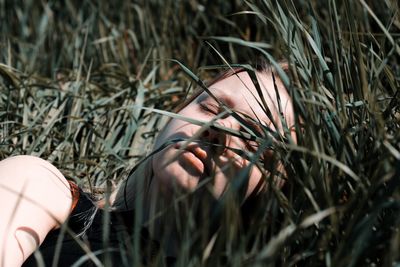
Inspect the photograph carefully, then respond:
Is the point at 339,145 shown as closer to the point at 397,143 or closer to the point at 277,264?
the point at 397,143

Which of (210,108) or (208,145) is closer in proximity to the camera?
(208,145)

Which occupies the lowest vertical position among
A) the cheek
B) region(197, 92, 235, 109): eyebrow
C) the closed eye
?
the cheek

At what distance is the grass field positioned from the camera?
986 mm

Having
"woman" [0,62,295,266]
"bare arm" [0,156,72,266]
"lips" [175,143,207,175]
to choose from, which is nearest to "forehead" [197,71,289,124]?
"woman" [0,62,295,266]

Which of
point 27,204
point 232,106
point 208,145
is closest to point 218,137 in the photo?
point 208,145

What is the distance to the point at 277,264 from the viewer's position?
113cm

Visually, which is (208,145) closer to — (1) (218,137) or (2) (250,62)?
(1) (218,137)

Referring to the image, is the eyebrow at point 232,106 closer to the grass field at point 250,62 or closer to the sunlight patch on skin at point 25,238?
the grass field at point 250,62

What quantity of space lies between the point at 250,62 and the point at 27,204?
0.74 metres

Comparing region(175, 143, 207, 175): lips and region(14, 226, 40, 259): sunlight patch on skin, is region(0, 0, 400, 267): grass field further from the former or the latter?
region(14, 226, 40, 259): sunlight patch on skin

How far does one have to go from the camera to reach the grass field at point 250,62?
99 cm

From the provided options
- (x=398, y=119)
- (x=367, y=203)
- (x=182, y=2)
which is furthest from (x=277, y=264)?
(x=182, y=2)

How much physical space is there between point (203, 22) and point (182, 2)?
104 millimetres

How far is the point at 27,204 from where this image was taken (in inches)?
53.7
